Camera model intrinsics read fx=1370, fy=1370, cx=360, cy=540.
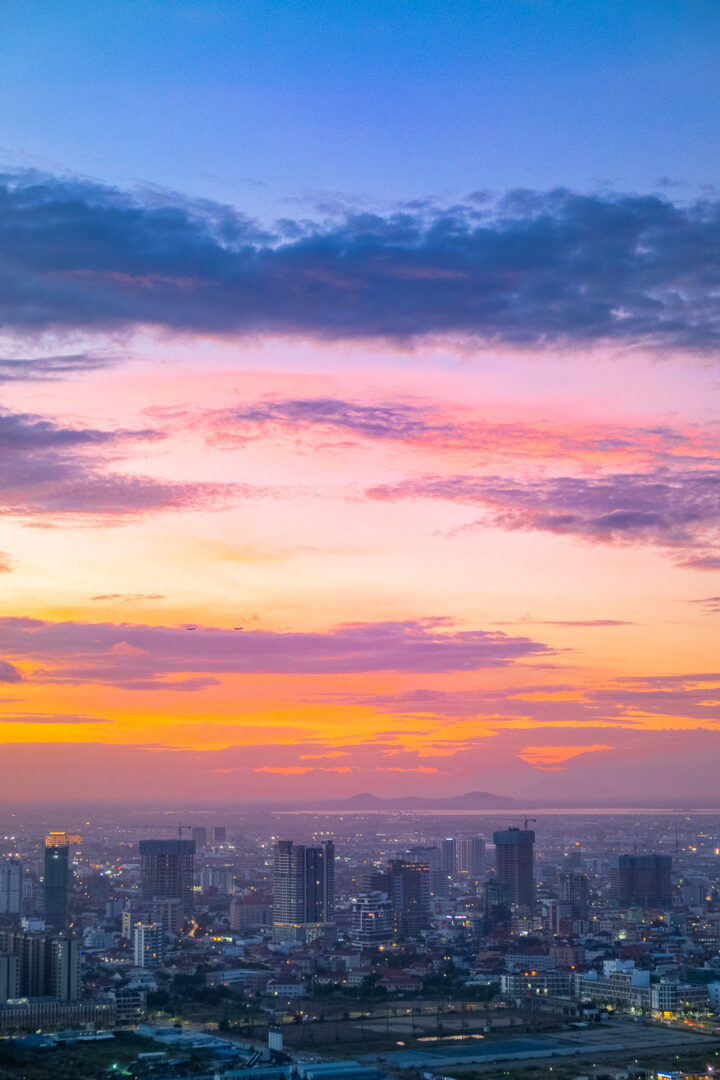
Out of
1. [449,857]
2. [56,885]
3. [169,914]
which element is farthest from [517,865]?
[449,857]

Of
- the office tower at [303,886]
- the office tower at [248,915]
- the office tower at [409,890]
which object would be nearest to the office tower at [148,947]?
the office tower at [303,886]

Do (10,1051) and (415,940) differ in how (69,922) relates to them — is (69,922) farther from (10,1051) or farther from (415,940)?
(10,1051)

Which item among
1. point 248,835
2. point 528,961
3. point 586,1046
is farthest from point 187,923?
point 248,835

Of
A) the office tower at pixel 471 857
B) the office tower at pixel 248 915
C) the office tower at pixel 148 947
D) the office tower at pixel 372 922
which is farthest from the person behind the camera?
the office tower at pixel 471 857

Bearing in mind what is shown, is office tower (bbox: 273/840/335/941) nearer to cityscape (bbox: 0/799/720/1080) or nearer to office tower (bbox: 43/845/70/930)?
cityscape (bbox: 0/799/720/1080)

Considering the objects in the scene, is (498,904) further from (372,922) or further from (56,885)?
(56,885)

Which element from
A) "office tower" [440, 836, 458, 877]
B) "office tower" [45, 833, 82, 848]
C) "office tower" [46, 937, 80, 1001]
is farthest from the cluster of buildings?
"office tower" [45, 833, 82, 848]

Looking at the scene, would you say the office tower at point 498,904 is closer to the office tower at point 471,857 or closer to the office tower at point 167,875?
the office tower at point 167,875
